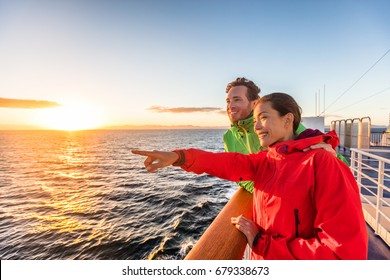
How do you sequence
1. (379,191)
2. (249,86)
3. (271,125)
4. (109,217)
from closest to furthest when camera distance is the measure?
(271,125) → (249,86) → (379,191) → (109,217)

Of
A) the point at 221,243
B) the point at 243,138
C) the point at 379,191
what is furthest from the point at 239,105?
the point at 379,191

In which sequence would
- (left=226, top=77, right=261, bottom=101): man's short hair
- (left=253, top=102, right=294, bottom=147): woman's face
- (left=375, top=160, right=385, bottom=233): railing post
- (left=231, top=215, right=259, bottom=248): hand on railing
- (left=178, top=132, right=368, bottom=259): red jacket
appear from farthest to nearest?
(left=375, top=160, right=385, bottom=233): railing post, (left=226, top=77, right=261, bottom=101): man's short hair, (left=253, top=102, right=294, bottom=147): woman's face, (left=231, top=215, right=259, bottom=248): hand on railing, (left=178, top=132, right=368, bottom=259): red jacket

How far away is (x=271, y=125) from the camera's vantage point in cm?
142

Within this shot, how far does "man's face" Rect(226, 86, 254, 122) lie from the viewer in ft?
7.71

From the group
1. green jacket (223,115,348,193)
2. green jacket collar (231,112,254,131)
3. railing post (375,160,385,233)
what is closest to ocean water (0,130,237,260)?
railing post (375,160,385,233)

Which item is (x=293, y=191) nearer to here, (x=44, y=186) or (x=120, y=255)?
(x=120, y=255)

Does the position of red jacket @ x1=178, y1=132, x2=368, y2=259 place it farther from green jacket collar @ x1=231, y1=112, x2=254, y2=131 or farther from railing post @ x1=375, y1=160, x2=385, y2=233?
railing post @ x1=375, y1=160, x2=385, y2=233

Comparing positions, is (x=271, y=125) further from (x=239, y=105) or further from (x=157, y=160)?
(x=239, y=105)

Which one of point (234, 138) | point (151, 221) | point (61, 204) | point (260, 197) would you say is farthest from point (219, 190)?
point (260, 197)

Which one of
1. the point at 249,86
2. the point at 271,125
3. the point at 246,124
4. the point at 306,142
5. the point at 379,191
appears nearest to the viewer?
the point at 306,142

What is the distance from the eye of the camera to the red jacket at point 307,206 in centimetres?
98

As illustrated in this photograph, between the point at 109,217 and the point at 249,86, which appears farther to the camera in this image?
the point at 109,217

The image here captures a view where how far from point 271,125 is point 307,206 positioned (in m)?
0.52
